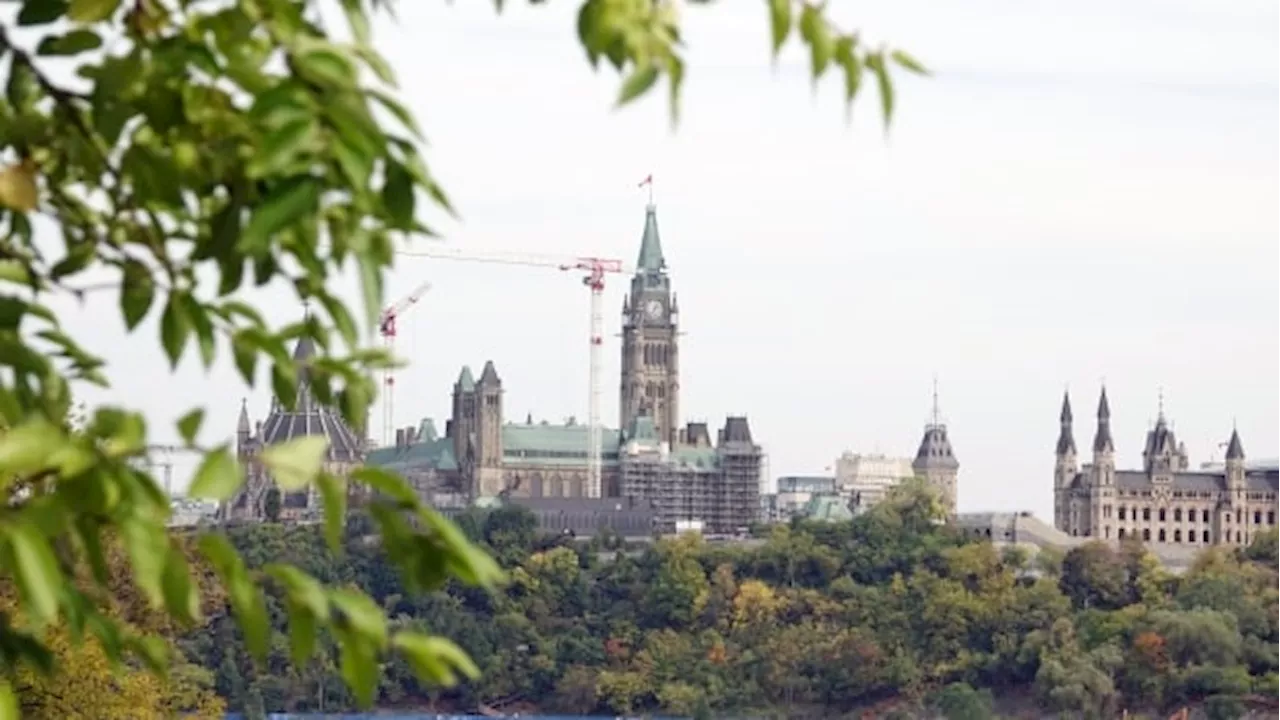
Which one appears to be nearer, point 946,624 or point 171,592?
point 171,592

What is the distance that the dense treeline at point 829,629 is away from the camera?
368 ft

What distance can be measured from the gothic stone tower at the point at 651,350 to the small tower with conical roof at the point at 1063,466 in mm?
21910

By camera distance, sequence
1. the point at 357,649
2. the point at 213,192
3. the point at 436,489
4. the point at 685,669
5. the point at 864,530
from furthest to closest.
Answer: the point at 436,489 → the point at 864,530 → the point at 685,669 → the point at 213,192 → the point at 357,649

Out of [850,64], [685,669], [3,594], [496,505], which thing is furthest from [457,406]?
[850,64]

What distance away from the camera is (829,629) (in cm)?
12675

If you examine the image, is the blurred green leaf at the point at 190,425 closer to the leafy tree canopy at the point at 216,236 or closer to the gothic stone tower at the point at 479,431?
the leafy tree canopy at the point at 216,236

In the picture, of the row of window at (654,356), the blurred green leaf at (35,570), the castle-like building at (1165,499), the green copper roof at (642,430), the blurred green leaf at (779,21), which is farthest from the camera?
the row of window at (654,356)

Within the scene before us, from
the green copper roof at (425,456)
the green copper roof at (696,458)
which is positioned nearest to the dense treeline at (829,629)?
the green copper roof at (425,456)

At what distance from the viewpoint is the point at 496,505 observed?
163m

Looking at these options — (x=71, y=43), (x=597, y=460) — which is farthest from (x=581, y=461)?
(x=71, y=43)

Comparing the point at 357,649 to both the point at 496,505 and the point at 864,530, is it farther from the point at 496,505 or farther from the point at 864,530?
the point at 496,505

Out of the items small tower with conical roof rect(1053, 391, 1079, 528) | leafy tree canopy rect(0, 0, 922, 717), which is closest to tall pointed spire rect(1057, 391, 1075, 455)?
small tower with conical roof rect(1053, 391, 1079, 528)

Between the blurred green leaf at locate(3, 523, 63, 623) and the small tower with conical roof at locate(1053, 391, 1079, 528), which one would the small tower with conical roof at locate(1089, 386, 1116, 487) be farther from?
the blurred green leaf at locate(3, 523, 63, 623)

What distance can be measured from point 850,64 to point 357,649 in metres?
1.27
